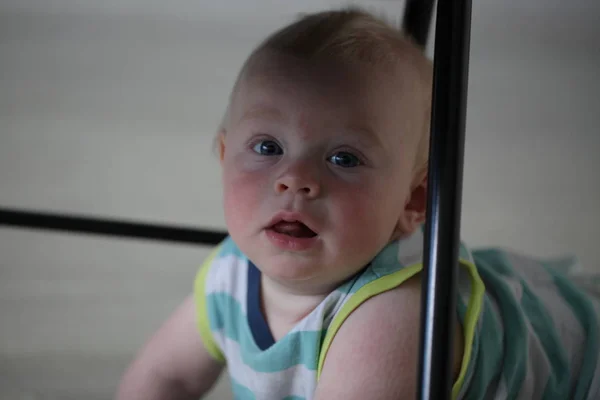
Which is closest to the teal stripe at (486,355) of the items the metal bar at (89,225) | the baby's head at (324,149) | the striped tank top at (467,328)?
the striped tank top at (467,328)

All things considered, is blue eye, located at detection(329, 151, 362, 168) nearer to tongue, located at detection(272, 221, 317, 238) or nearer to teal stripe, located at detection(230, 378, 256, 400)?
tongue, located at detection(272, 221, 317, 238)

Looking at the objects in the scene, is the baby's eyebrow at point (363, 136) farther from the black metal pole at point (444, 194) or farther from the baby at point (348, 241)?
the black metal pole at point (444, 194)

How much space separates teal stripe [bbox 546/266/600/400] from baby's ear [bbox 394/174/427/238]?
0.18m

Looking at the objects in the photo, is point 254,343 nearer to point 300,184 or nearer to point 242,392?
point 242,392

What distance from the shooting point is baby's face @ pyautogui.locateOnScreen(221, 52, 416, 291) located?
0.53m

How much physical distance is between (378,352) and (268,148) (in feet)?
0.52

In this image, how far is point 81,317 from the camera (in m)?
1.01

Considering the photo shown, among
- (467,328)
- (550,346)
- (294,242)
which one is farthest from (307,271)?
(550,346)

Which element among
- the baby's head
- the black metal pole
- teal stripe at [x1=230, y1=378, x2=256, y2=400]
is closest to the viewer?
the black metal pole

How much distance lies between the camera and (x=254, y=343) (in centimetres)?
63

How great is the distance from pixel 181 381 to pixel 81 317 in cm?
33

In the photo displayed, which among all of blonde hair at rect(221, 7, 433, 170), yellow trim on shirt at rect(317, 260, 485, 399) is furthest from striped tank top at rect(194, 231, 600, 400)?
blonde hair at rect(221, 7, 433, 170)

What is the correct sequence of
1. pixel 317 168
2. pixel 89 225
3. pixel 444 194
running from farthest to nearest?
pixel 89 225 → pixel 317 168 → pixel 444 194

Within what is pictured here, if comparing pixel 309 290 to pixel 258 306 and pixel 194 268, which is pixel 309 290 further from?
pixel 194 268
